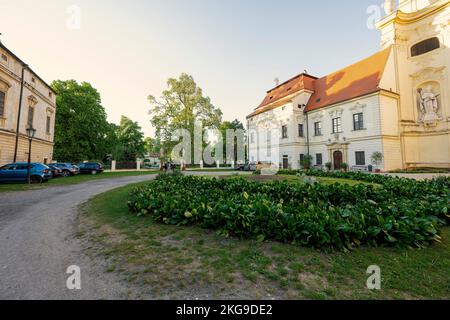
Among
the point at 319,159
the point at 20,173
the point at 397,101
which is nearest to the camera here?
the point at 20,173

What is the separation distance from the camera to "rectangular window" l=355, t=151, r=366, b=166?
2420 cm

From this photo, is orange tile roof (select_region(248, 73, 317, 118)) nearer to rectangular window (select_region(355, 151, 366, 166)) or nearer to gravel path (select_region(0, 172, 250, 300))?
rectangular window (select_region(355, 151, 366, 166))

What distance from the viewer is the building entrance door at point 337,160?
2692 centimetres

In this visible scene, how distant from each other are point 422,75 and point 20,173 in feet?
140

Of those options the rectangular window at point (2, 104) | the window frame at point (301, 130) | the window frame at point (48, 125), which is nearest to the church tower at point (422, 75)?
the window frame at point (301, 130)

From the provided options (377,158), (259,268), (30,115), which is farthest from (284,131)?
(30,115)

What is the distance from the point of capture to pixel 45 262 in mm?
3334

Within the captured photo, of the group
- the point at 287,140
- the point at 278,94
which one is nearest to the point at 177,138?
the point at 287,140

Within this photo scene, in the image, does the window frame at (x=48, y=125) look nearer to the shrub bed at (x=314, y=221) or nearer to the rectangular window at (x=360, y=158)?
the shrub bed at (x=314, y=221)

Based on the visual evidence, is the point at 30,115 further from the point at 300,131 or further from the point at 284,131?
the point at 300,131

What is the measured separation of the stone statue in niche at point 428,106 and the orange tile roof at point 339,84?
5.96 m

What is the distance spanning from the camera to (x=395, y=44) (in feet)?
82.2
